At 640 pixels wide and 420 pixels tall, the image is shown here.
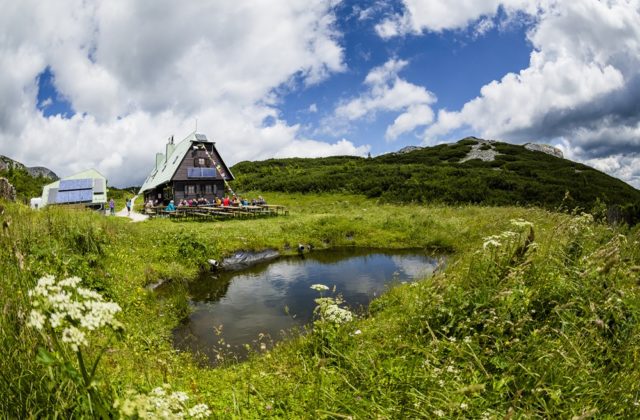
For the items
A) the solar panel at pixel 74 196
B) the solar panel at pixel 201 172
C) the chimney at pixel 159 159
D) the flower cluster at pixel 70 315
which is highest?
the chimney at pixel 159 159

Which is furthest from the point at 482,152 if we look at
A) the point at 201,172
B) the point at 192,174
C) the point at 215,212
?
the point at 215,212

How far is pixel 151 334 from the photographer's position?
356 inches

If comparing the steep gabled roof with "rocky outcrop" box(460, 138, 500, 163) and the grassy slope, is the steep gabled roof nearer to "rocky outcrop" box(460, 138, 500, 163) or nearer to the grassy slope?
the grassy slope

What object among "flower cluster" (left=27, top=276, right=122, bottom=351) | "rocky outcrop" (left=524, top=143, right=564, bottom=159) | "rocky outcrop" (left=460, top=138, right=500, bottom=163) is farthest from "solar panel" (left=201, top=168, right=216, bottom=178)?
"rocky outcrop" (left=524, top=143, right=564, bottom=159)

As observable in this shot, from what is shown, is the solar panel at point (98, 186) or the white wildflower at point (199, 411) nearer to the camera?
the white wildflower at point (199, 411)

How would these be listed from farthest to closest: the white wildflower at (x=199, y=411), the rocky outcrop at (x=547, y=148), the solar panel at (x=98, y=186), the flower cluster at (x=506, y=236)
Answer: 1. the rocky outcrop at (x=547, y=148)
2. the solar panel at (x=98, y=186)
3. the flower cluster at (x=506, y=236)
4. the white wildflower at (x=199, y=411)

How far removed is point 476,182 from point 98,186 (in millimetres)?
45451

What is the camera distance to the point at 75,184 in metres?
44.1

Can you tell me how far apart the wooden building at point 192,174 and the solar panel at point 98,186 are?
5.13 metres

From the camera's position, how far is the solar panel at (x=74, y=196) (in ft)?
137

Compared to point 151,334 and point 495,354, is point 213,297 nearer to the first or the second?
point 151,334

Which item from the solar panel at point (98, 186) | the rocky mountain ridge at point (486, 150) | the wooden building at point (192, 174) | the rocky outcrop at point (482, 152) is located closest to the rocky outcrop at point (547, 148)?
the rocky mountain ridge at point (486, 150)

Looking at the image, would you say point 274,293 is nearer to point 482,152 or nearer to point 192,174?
point 192,174

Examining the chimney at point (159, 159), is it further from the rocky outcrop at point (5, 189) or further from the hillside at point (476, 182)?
the rocky outcrop at point (5, 189)
